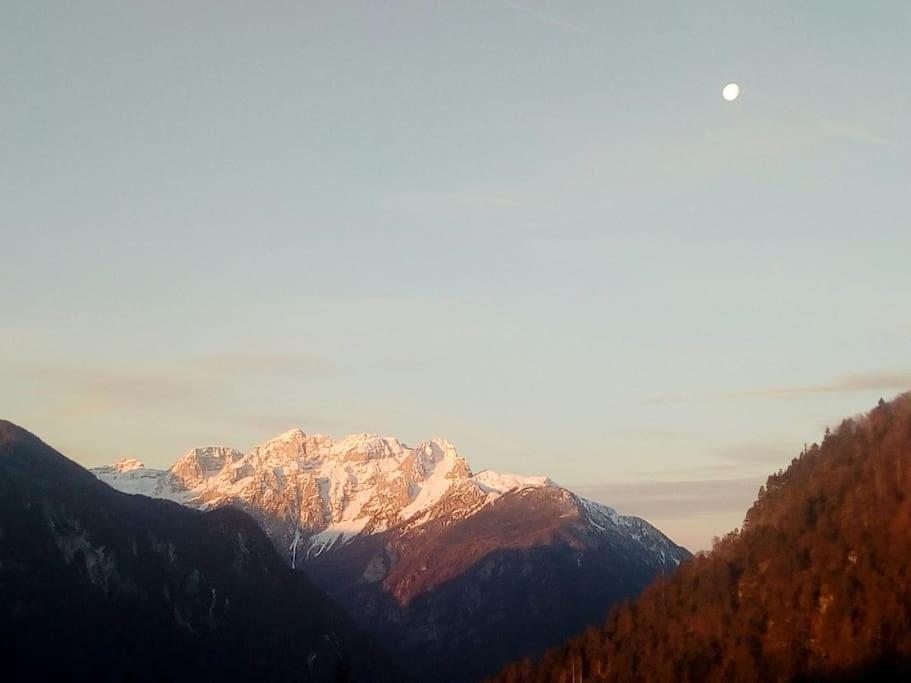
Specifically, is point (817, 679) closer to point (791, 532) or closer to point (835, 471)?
point (791, 532)

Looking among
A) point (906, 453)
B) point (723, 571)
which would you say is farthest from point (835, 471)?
point (723, 571)

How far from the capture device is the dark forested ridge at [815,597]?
519 ft

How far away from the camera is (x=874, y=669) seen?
151250 millimetres

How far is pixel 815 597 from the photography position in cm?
17088

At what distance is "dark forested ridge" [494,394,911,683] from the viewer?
15812 cm

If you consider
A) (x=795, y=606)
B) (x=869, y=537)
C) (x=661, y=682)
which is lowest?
(x=661, y=682)

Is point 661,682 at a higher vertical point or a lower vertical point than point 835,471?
lower

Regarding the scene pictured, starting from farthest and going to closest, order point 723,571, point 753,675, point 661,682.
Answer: point 723,571 → point 661,682 → point 753,675

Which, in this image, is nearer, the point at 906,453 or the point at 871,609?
the point at 871,609

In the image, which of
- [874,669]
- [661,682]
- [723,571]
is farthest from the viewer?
[723,571]

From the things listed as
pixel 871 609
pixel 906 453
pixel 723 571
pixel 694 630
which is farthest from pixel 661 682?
pixel 906 453

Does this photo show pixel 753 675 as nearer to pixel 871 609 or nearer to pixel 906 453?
pixel 871 609

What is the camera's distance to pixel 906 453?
7352 inches

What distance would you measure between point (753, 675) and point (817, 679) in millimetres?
12731
